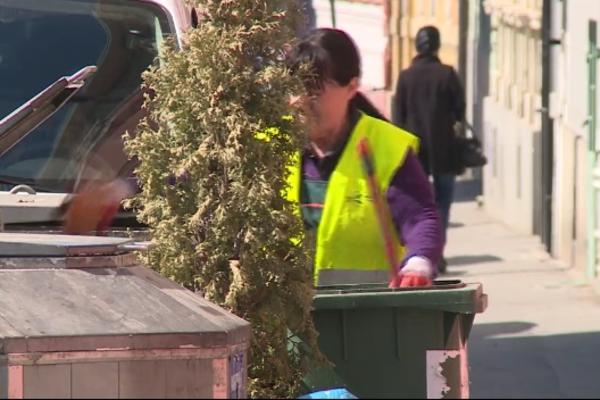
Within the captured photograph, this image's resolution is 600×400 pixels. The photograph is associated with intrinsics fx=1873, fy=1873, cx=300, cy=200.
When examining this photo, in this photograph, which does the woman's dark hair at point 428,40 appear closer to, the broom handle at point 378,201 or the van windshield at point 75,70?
the van windshield at point 75,70

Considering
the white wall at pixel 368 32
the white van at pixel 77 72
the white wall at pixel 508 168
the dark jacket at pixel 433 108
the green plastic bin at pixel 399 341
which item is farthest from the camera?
the white wall at pixel 368 32

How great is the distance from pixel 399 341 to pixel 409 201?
711 mm

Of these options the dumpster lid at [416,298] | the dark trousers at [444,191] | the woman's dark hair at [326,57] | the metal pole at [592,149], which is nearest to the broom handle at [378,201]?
the woman's dark hair at [326,57]

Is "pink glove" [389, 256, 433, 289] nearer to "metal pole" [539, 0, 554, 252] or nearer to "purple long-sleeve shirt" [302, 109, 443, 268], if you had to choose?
"purple long-sleeve shirt" [302, 109, 443, 268]

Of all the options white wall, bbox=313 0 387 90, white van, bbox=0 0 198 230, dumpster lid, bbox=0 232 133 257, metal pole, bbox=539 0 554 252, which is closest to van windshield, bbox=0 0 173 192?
white van, bbox=0 0 198 230

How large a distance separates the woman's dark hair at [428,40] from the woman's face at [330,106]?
762 centimetres

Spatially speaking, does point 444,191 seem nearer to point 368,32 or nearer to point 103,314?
point 103,314

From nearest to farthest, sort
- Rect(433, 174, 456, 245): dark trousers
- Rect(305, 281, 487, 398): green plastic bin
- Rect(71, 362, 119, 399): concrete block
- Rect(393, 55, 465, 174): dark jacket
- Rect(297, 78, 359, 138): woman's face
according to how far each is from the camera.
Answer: Rect(71, 362, 119, 399): concrete block, Rect(305, 281, 487, 398): green plastic bin, Rect(297, 78, 359, 138): woman's face, Rect(393, 55, 465, 174): dark jacket, Rect(433, 174, 456, 245): dark trousers

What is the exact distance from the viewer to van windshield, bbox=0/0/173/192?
7020 millimetres

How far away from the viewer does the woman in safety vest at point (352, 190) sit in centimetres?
584

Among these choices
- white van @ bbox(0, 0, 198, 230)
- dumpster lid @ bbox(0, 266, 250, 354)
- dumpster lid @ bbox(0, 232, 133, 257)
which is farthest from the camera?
white van @ bbox(0, 0, 198, 230)

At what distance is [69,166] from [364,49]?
53.8 ft

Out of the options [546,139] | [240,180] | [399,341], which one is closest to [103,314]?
[240,180]

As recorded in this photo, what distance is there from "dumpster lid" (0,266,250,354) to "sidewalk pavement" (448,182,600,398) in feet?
3.54
